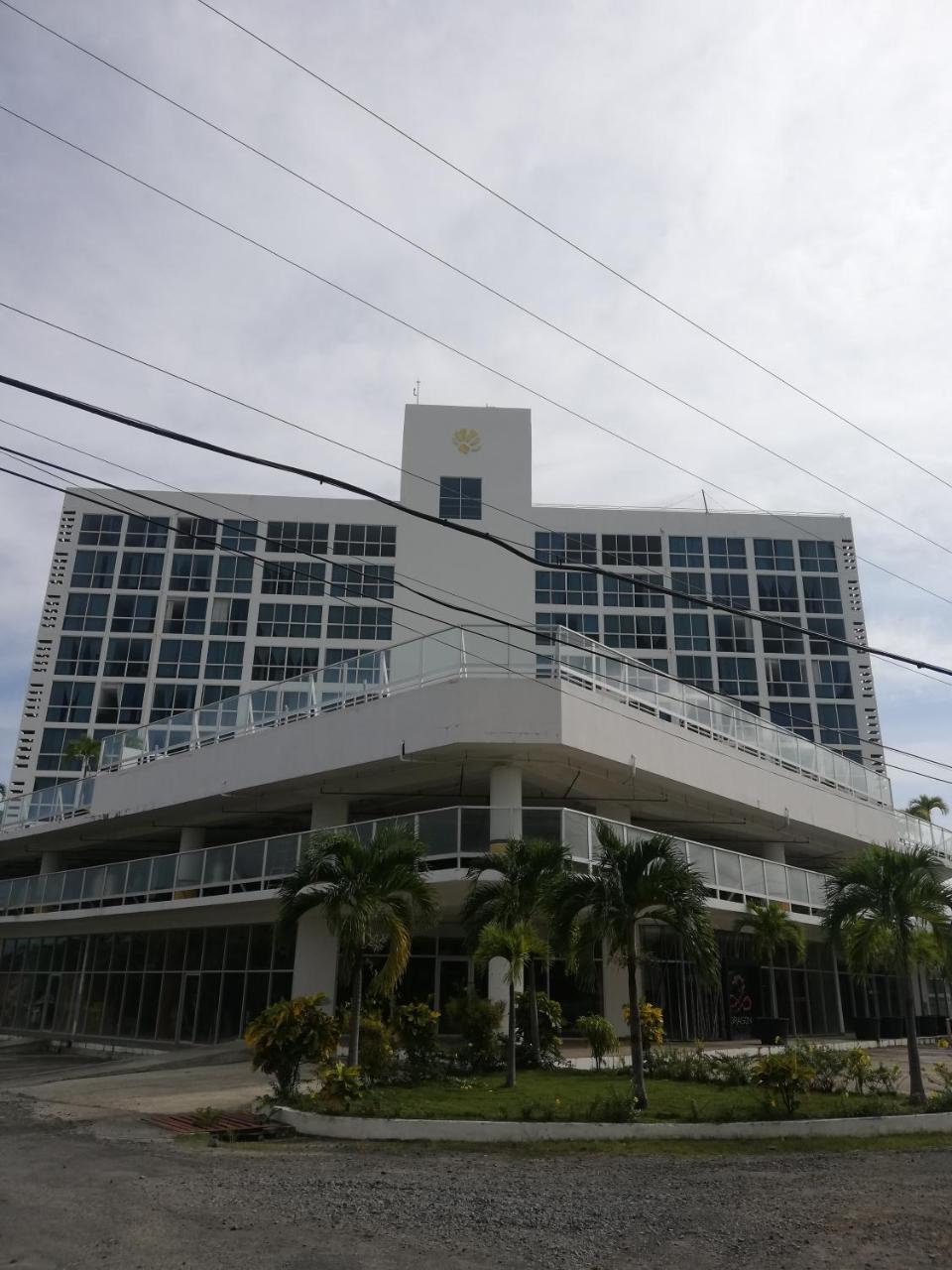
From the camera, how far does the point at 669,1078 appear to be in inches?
716

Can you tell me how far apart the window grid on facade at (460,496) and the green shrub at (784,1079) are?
1757 inches

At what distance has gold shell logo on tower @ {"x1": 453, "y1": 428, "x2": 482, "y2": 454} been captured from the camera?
2282 inches

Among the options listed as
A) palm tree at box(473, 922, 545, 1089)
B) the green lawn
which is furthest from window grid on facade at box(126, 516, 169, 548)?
the green lawn

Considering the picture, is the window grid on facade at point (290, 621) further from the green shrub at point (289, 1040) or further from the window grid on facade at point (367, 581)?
the green shrub at point (289, 1040)

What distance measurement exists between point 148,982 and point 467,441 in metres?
36.9

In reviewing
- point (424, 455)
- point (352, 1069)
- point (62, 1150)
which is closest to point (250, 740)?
point (352, 1069)

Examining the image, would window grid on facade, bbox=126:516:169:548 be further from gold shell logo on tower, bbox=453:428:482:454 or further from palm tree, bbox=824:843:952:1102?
palm tree, bbox=824:843:952:1102

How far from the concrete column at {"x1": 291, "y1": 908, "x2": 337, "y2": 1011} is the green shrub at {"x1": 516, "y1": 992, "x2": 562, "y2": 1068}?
6.67 metres

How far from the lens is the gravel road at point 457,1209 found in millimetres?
7465

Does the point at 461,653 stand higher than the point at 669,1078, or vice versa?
the point at 461,653

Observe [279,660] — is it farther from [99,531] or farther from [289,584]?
[99,531]

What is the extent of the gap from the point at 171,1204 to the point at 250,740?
743 inches

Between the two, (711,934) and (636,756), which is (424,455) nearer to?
(636,756)

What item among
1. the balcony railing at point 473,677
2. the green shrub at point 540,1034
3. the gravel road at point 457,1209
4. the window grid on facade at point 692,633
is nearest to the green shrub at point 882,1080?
the gravel road at point 457,1209
